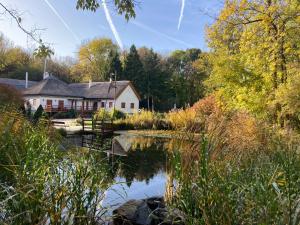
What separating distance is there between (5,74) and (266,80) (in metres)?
37.3

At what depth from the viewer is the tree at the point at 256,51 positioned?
33.4 feet

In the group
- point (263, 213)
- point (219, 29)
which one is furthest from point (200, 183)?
point (219, 29)

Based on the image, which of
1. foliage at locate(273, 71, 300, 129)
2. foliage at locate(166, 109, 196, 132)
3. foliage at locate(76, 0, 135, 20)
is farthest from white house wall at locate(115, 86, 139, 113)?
foliage at locate(76, 0, 135, 20)

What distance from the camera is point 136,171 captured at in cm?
876

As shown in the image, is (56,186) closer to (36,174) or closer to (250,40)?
(36,174)

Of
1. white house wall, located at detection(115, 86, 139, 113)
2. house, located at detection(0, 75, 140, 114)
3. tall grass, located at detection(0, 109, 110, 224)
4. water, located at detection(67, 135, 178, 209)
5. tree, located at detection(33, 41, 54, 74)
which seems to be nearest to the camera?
tall grass, located at detection(0, 109, 110, 224)

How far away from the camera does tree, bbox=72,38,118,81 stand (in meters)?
46.7

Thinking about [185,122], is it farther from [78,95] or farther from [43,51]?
[78,95]

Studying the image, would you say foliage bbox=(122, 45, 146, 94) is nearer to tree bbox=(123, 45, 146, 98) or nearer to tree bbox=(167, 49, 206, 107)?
tree bbox=(123, 45, 146, 98)

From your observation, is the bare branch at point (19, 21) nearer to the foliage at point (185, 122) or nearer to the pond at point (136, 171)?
the pond at point (136, 171)

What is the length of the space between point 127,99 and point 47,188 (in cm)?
3525

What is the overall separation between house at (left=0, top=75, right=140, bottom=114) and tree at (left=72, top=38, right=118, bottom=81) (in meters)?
6.45

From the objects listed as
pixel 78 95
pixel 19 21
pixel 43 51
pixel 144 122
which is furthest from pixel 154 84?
pixel 19 21

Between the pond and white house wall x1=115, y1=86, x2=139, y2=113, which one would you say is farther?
white house wall x1=115, y1=86, x2=139, y2=113
